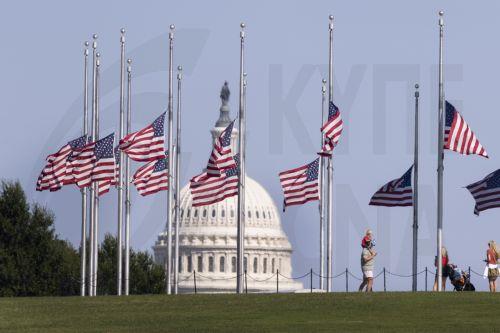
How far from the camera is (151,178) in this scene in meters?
91.1

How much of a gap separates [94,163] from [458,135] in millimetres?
19612

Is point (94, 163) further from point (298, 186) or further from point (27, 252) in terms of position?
point (27, 252)

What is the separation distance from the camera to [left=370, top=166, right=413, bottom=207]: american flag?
80.8m

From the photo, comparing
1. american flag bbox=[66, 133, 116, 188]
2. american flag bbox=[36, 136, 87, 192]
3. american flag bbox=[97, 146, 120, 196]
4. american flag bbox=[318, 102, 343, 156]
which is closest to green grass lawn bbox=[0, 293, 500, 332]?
american flag bbox=[318, 102, 343, 156]

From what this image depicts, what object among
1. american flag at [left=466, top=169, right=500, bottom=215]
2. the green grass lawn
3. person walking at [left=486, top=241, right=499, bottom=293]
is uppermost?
american flag at [left=466, top=169, right=500, bottom=215]

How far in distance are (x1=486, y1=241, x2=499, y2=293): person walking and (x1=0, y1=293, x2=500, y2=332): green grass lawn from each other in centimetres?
733

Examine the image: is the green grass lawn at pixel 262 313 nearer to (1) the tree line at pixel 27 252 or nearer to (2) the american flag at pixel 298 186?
(2) the american flag at pixel 298 186

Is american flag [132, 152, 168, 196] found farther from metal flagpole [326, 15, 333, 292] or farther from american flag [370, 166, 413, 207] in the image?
american flag [370, 166, 413, 207]

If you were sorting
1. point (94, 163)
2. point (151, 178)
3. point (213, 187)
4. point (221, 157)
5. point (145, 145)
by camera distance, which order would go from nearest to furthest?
point (221, 157) → point (145, 145) → point (213, 187) → point (94, 163) → point (151, 178)

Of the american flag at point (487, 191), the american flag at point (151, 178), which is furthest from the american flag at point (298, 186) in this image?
the american flag at point (487, 191)

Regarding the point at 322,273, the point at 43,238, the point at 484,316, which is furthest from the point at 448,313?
the point at 43,238

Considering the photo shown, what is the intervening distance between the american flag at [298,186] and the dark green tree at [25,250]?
1279 inches

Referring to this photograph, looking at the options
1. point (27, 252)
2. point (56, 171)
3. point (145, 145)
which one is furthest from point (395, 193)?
point (27, 252)

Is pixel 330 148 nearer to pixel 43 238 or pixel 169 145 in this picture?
pixel 169 145
